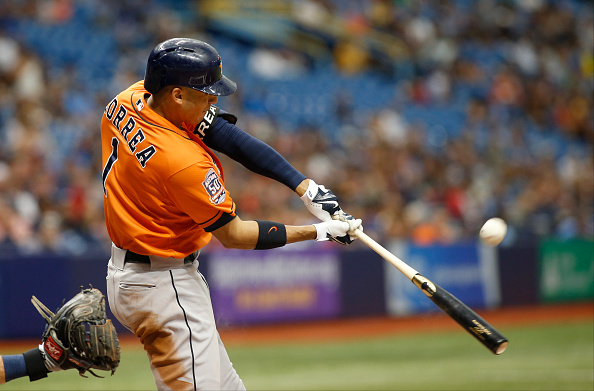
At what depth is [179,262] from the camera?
3711 mm

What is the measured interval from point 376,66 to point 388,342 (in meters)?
9.31

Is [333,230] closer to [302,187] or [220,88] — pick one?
[302,187]

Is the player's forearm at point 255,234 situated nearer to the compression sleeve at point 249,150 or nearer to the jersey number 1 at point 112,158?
the compression sleeve at point 249,150

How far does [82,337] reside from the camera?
150 inches

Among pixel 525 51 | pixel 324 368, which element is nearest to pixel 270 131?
pixel 324 368

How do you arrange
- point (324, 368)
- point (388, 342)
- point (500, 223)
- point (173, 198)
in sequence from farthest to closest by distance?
point (388, 342) < point (324, 368) < point (500, 223) < point (173, 198)

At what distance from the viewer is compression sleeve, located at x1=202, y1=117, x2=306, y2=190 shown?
410cm

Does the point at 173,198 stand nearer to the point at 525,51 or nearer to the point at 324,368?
the point at 324,368

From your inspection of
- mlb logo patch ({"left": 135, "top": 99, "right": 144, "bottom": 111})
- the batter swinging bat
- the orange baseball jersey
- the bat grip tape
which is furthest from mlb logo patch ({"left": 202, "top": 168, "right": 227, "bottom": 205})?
the bat grip tape

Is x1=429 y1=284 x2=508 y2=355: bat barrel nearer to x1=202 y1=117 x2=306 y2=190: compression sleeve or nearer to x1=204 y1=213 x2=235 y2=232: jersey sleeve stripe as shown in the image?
x1=202 y1=117 x2=306 y2=190: compression sleeve

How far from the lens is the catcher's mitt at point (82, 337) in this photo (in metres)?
3.83

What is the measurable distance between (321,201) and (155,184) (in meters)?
1.00

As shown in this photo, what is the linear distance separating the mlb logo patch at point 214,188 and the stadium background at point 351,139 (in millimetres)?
6316

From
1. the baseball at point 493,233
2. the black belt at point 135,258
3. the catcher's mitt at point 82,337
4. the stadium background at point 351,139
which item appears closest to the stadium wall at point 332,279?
the stadium background at point 351,139
